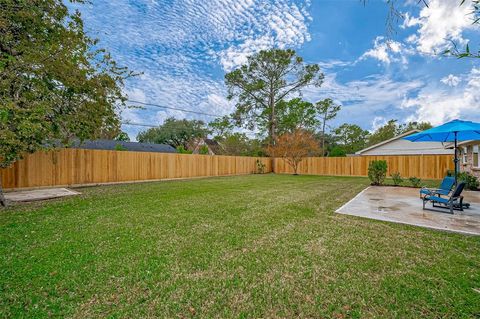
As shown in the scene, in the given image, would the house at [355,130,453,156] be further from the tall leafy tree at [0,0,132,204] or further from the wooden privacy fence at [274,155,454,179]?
the tall leafy tree at [0,0,132,204]

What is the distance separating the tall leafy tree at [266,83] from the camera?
Answer: 2244 cm

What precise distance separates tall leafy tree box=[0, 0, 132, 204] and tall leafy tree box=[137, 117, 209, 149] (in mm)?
29037

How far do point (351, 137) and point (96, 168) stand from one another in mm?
33801

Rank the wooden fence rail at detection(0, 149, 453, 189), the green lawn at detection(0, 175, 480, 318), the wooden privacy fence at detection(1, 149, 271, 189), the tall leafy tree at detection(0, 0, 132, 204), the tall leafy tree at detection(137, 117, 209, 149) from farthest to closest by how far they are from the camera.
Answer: the tall leafy tree at detection(137, 117, 209, 149) < the wooden fence rail at detection(0, 149, 453, 189) < the wooden privacy fence at detection(1, 149, 271, 189) < the tall leafy tree at detection(0, 0, 132, 204) < the green lawn at detection(0, 175, 480, 318)

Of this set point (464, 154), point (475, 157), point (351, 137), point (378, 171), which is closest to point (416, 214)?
point (378, 171)

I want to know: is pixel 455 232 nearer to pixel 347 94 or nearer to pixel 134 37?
pixel 134 37

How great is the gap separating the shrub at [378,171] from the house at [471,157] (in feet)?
11.8

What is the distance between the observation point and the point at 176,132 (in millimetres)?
36938

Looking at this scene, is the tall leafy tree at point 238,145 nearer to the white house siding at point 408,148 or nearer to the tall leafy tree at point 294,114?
the tall leafy tree at point 294,114

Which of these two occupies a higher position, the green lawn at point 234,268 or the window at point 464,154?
the window at point 464,154

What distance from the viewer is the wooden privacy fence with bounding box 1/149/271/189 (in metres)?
9.07

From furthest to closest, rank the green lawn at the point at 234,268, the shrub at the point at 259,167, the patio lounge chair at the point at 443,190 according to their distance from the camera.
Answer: the shrub at the point at 259,167 < the patio lounge chair at the point at 443,190 < the green lawn at the point at 234,268

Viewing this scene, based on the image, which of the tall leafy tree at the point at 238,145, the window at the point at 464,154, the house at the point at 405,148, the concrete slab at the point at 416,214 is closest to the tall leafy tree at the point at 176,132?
the tall leafy tree at the point at 238,145

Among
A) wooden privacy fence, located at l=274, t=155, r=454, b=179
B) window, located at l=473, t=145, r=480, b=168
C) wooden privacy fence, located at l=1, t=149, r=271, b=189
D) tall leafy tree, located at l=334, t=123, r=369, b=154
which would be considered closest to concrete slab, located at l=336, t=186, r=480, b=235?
window, located at l=473, t=145, r=480, b=168
